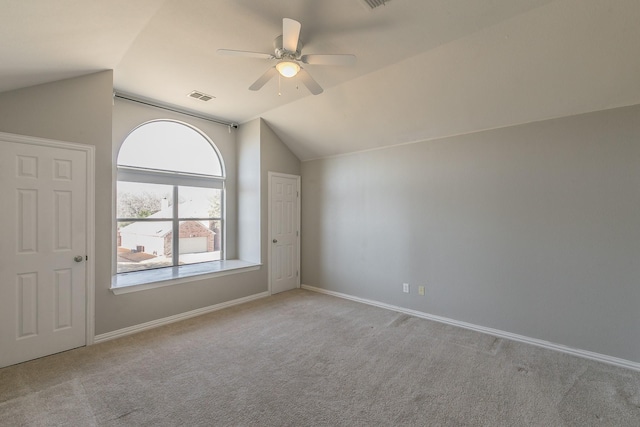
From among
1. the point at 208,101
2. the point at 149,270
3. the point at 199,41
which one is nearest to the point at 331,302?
the point at 149,270

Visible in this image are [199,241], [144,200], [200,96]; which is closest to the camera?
[200,96]

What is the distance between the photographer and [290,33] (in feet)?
6.69

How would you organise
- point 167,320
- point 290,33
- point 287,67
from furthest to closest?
point 167,320, point 287,67, point 290,33

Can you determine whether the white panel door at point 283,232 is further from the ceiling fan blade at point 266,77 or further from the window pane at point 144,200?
the ceiling fan blade at point 266,77

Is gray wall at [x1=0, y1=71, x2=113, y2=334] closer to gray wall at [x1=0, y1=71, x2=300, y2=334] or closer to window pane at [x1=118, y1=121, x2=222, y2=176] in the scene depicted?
gray wall at [x1=0, y1=71, x2=300, y2=334]

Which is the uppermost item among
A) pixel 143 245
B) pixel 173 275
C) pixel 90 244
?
pixel 90 244

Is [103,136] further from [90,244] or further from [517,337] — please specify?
[517,337]

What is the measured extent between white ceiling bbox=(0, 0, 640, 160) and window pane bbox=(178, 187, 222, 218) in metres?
1.49

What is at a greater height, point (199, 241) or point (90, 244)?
point (90, 244)

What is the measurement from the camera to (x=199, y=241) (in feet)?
15.3

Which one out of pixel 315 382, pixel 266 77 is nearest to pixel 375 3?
pixel 266 77

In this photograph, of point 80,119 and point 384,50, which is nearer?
point 384,50

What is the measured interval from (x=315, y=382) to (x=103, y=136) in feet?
10.8

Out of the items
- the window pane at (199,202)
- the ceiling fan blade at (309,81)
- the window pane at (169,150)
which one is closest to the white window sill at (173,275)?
the window pane at (199,202)
